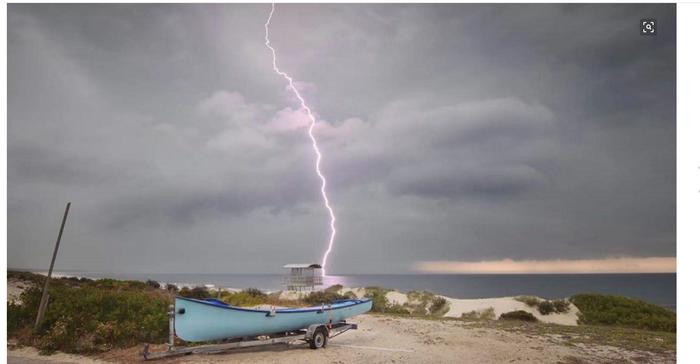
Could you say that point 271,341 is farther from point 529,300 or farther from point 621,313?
point 529,300

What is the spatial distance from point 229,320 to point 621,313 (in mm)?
14755

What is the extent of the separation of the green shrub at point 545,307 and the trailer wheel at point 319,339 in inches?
480

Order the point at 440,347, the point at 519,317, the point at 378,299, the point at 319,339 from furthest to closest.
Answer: the point at 378,299 → the point at 519,317 → the point at 440,347 → the point at 319,339

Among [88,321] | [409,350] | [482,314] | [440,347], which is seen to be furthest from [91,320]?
[482,314]

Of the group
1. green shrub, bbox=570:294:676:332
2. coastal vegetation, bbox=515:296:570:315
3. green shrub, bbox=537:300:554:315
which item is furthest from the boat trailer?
coastal vegetation, bbox=515:296:570:315

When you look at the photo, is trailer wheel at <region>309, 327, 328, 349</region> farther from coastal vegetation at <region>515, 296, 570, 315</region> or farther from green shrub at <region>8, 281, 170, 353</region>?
coastal vegetation at <region>515, 296, 570, 315</region>

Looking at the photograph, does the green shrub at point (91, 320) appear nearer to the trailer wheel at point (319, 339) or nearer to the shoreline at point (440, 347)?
the shoreline at point (440, 347)

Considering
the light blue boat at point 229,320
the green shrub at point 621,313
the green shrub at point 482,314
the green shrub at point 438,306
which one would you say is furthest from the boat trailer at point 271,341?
the green shrub at point 621,313

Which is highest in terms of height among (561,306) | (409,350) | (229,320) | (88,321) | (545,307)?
(561,306)

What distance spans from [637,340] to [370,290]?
12.4 m

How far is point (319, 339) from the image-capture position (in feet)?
28.1

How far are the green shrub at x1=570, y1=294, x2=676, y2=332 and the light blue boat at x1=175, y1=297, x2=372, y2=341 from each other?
11.5 metres

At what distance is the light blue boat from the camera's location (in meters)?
7.00

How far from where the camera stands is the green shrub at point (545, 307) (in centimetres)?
1775
